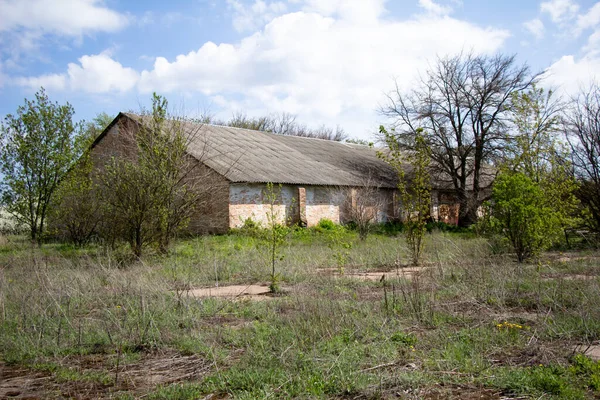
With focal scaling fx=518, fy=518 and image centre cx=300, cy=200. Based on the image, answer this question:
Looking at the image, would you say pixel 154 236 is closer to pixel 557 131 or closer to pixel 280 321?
pixel 280 321

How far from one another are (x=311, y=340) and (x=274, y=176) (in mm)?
17700

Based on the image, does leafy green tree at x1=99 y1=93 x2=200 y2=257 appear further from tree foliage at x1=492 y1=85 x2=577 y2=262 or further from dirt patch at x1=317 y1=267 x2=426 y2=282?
tree foliage at x1=492 y1=85 x2=577 y2=262

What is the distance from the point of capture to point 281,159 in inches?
1048

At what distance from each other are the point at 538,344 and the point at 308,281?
179 inches

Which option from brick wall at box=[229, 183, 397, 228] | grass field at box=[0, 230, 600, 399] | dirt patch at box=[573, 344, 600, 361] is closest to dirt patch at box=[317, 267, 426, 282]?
grass field at box=[0, 230, 600, 399]

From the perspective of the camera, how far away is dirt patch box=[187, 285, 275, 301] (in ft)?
26.2

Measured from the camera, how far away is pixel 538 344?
16.4ft

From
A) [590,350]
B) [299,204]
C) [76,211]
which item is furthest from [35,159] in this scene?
[590,350]

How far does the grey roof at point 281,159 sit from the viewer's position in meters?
22.0

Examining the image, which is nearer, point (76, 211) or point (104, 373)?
point (104, 373)

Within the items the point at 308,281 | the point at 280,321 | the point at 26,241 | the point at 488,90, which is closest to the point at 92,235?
the point at 26,241

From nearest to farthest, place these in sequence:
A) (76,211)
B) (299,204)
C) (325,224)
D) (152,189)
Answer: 1. (152,189)
2. (76,211)
3. (299,204)
4. (325,224)

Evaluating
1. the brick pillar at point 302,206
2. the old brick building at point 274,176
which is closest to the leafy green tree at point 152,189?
the old brick building at point 274,176

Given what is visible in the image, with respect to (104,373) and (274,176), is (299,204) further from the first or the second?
(104,373)
